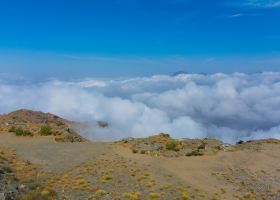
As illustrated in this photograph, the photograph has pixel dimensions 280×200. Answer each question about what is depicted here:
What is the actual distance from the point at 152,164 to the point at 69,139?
15.3 meters

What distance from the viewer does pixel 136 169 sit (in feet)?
113

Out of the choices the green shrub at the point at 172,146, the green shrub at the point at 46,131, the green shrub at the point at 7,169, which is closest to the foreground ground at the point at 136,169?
the green shrub at the point at 172,146

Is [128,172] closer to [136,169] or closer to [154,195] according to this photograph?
[136,169]

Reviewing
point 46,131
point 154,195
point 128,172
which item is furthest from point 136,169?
point 46,131

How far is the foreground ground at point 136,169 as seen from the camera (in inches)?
1126

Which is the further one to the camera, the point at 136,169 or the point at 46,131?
the point at 46,131

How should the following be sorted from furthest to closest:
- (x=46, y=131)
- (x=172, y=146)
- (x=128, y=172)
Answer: (x=46, y=131)
(x=172, y=146)
(x=128, y=172)

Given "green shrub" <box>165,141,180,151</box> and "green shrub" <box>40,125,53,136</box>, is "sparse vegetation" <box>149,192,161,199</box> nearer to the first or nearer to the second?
"green shrub" <box>165,141,180,151</box>

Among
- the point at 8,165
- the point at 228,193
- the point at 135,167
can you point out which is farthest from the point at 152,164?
the point at 8,165

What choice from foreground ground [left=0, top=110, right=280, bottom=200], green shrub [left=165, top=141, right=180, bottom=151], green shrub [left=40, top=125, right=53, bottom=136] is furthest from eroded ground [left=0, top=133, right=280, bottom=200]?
green shrub [left=40, top=125, right=53, bottom=136]

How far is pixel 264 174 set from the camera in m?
36.8

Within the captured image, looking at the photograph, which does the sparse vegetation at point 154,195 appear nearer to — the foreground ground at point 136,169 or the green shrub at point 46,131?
the foreground ground at point 136,169

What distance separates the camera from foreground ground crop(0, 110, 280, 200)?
1126 inches

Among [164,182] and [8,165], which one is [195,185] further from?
[8,165]
